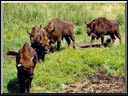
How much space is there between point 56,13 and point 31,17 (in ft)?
8.78

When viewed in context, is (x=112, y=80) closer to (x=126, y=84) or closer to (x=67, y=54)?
(x=126, y=84)

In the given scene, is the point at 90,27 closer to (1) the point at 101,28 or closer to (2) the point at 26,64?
(1) the point at 101,28

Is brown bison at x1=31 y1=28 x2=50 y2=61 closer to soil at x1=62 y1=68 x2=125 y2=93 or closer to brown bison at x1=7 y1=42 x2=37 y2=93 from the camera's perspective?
soil at x1=62 y1=68 x2=125 y2=93

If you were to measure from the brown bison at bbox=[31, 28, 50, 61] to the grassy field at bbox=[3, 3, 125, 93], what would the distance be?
1.21 ft

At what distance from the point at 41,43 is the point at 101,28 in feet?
14.2

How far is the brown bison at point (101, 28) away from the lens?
1446 centimetres

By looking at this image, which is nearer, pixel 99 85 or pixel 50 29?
pixel 99 85

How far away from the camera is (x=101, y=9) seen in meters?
18.0

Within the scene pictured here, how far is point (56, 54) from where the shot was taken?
1223 centimetres

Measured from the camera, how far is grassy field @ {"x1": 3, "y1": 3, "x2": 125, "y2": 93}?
10133mm

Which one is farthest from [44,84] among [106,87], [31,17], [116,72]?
[31,17]

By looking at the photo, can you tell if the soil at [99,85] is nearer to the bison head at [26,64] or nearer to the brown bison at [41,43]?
the brown bison at [41,43]

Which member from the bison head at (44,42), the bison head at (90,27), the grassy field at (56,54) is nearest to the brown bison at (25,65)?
the grassy field at (56,54)

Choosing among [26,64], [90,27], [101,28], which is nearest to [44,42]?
[26,64]
